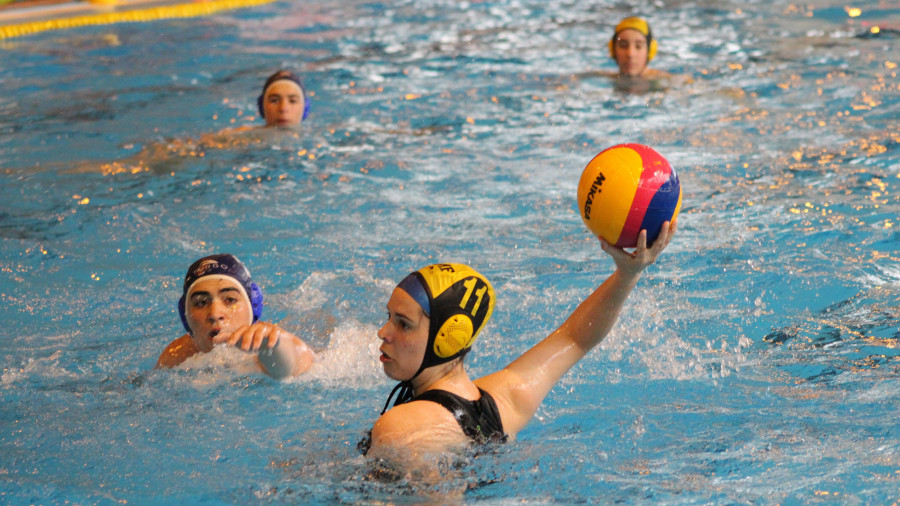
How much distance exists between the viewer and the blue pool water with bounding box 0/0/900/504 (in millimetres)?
3504

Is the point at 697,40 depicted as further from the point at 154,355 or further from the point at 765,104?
the point at 154,355

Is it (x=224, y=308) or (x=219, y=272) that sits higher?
(x=219, y=272)

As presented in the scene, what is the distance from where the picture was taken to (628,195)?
119 inches

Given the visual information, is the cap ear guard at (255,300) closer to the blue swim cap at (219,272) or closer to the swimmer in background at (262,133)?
the blue swim cap at (219,272)

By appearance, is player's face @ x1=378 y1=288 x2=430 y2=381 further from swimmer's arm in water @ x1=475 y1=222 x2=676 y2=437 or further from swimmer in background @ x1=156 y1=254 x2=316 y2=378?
swimmer in background @ x1=156 y1=254 x2=316 y2=378

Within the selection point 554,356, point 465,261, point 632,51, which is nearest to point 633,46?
point 632,51

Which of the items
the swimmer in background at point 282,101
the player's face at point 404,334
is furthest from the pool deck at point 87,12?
the player's face at point 404,334

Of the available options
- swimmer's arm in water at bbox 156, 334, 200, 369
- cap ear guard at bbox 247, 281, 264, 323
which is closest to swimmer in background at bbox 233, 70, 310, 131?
swimmer's arm in water at bbox 156, 334, 200, 369

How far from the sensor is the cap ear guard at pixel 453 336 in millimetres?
2971

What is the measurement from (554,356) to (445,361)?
1.51ft

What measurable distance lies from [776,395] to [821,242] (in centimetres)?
191

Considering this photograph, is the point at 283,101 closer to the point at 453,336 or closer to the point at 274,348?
the point at 274,348

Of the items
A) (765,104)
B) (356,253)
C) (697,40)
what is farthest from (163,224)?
(697,40)

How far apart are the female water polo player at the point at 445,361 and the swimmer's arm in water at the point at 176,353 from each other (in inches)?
62.0
